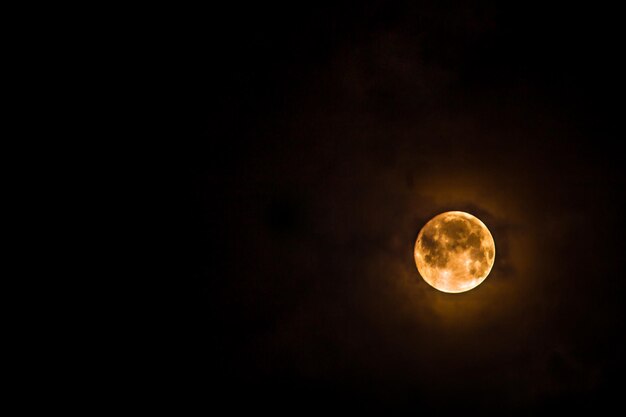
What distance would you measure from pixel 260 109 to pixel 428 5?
2600 millimetres

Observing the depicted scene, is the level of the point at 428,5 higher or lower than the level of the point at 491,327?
higher

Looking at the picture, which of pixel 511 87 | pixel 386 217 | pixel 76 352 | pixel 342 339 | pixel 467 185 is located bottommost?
pixel 76 352

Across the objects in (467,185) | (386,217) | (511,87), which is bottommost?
(386,217)

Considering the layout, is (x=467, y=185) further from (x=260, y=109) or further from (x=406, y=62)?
(x=260, y=109)

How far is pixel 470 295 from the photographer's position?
4484mm

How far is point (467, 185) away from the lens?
176 inches

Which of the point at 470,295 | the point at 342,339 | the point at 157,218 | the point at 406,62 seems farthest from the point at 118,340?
the point at 406,62

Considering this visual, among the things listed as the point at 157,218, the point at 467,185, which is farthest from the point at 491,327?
the point at 157,218

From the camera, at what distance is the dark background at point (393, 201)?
441cm

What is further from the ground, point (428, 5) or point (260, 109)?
point (428, 5)

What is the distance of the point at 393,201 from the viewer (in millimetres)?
4508

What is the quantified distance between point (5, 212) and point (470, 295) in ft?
20.6

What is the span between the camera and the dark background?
4.41m

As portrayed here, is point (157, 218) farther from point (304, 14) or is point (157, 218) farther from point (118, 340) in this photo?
point (304, 14)
